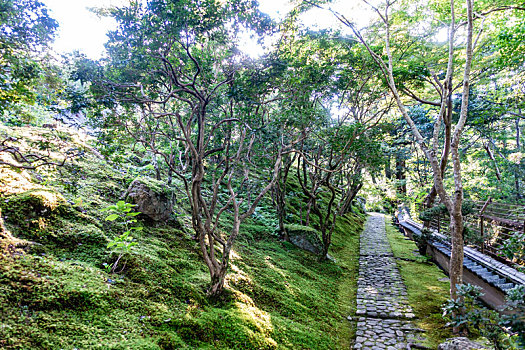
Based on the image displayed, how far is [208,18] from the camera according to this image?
5062 mm

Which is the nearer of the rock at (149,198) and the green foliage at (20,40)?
the green foliage at (20,40)

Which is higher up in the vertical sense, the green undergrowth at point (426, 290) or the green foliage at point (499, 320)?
the green foliage at point (499, 320)

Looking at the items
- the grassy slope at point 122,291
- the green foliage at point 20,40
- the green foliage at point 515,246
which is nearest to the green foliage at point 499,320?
the green foliage at point 515,246

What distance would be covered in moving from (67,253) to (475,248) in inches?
463

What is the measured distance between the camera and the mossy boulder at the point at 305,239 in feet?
34.2

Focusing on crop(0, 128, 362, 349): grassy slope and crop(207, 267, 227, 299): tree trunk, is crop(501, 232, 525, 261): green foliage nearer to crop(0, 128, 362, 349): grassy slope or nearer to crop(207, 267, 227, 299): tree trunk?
crop(0, 128, 362, 349): grassy slope

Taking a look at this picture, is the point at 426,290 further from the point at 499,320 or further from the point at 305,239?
the point at 499,320

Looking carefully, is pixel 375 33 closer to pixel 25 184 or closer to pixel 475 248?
pixel 475 248

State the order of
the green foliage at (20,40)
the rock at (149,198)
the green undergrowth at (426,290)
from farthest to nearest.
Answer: the rock at (149,198) < the green undergrowth at (426,290) < the green foliage at (20,40)

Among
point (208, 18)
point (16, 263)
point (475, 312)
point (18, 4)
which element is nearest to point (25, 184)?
point (16, 263)

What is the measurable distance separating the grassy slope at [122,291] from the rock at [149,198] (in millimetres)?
290

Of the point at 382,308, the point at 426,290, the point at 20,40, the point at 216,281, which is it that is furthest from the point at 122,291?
the point at 426,290

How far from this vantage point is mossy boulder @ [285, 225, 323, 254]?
34.2 feet

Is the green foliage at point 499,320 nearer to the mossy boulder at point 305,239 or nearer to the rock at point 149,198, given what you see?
the mossy boulder at point 305,239
